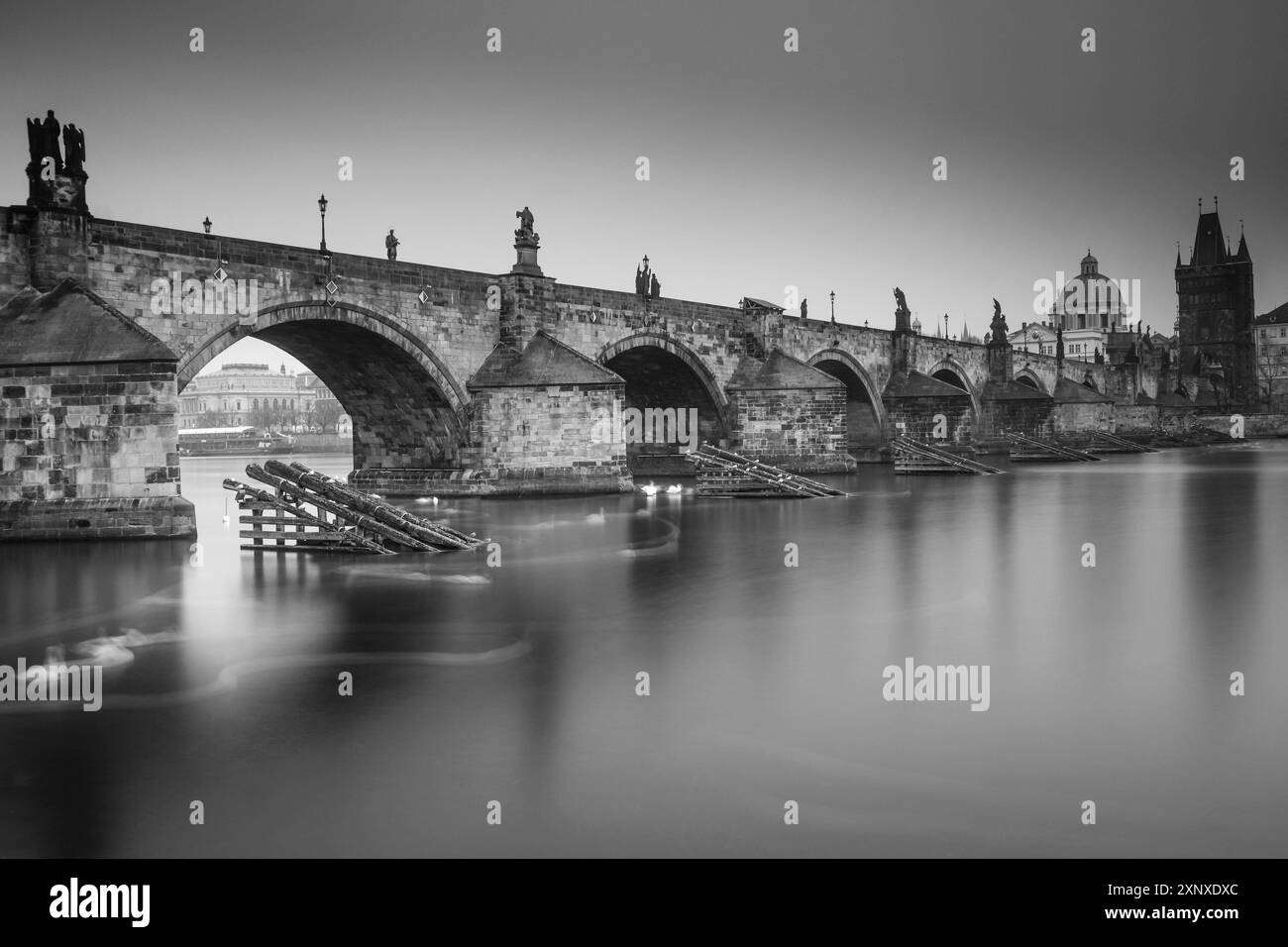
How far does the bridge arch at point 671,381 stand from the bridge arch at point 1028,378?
29.4 meters

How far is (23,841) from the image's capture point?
410 centimetres

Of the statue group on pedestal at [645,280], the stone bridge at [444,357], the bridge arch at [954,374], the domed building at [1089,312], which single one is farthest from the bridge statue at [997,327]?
the domed building at [1089,312]

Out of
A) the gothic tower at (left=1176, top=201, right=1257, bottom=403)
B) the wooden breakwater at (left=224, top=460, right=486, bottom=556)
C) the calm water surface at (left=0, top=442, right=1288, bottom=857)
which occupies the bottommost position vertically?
the calm water surface at (left=0, top=442, right=1288, bottom=857)

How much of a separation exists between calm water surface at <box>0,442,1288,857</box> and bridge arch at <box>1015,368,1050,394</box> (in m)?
45.4

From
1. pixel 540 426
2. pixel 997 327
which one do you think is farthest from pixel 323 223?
pixel 997 327

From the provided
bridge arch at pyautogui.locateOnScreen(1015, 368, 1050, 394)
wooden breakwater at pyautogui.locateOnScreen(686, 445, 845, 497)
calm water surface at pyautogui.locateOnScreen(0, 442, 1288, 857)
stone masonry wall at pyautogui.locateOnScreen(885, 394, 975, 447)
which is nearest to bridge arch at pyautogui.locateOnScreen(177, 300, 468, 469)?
wooden breakwater at pyautogui.locateOnScreen(686, 445, 845, 497)

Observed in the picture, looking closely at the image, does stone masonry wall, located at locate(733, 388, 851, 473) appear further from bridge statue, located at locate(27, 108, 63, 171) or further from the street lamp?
bridge statue, located at locate(27, 108, 63, 171)

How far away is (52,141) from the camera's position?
14977mm

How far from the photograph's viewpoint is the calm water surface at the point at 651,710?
4.19 m

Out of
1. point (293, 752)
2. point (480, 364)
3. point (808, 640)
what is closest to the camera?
point (293, 752)

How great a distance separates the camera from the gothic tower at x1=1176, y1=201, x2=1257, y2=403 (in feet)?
284

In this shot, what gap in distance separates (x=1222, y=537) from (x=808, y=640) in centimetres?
940
